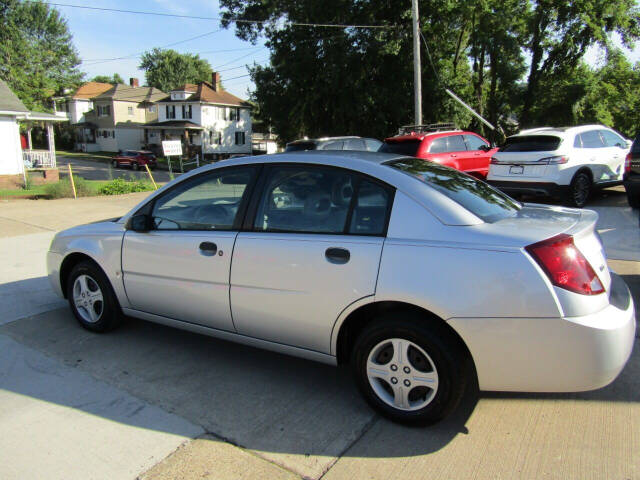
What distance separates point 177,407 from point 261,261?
111 cm

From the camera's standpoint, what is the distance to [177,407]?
3178mm

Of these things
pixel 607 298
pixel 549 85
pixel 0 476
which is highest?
pixel 549 85

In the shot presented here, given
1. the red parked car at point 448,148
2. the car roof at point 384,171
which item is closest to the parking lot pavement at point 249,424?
the car roof at point 384,171

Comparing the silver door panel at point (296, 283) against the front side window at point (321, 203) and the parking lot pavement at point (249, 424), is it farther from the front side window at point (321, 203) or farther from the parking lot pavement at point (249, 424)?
the parking lot pavement at point (249, 424)

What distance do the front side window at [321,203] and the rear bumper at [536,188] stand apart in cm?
705

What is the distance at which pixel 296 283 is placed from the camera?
3.11 m

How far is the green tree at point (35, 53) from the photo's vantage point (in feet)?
167

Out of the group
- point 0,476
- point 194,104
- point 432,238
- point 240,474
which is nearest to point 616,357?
point 432,238

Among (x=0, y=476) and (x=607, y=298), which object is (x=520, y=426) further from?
(x=0, y=476)

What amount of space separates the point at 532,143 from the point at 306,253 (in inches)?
310

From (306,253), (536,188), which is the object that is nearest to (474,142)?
(536,188)

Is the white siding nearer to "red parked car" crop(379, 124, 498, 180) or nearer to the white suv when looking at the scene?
"red parked car" crop(379, 124, 498, 180)

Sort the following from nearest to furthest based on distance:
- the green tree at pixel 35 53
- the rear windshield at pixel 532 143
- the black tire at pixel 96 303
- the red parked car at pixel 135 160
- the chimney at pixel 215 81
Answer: the black tire at pixel 96 303 → the rear windshield at pixel 532 143 → the red parked car at pixel 135 160 → the green tree at pixel 35 53 → the chimney at pixel 215 81

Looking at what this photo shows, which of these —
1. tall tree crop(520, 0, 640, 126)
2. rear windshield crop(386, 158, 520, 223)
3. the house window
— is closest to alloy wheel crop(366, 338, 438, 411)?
rear windshield crop(386, 158, 520, 223)
